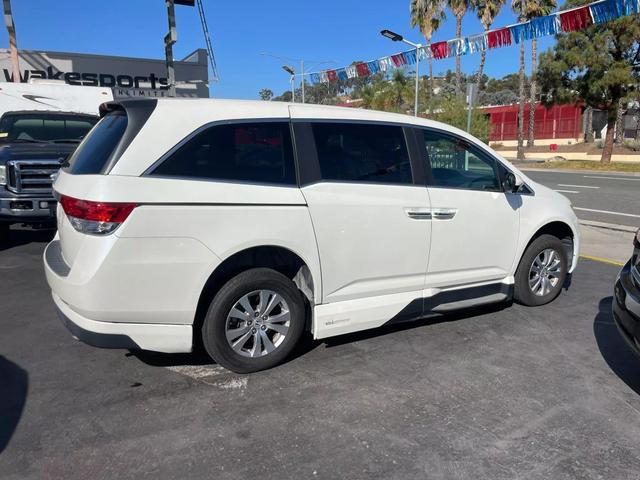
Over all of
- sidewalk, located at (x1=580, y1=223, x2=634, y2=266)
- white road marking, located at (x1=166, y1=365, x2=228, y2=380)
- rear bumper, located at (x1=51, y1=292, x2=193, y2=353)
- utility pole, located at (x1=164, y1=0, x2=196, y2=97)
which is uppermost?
utility pole, located at (x1=164, y1=0, x2=196, y2=97)

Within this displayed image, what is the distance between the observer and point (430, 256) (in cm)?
432

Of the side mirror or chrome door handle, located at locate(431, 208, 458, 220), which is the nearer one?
chrome door handle, located at locate(431, 208, 458, 220)

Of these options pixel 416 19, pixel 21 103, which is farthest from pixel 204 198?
pixel 416 19

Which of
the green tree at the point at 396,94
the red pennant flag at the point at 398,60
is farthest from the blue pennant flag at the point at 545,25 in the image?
the green tree at the point at 396,94

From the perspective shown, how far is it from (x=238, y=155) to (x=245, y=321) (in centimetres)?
113

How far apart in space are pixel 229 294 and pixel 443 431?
5.12 feet

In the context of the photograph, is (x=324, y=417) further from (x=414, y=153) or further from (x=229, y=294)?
(x=414, y=153)

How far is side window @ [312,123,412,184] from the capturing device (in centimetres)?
392

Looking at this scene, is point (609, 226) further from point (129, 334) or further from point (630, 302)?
point (129, 334)

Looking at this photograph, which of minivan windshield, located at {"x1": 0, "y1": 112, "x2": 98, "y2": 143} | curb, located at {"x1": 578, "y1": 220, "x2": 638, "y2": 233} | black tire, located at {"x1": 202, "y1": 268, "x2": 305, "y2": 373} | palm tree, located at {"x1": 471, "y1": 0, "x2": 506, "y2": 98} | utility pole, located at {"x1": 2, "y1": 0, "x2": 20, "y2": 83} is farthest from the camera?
palm tree, located at {"x1": 471, "y1": 0, "x2": 506, "y2": 98}

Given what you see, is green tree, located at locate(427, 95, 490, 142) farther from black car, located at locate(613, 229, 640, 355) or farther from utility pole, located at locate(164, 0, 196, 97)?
black car, located at locate(613, 229, 640, 355)

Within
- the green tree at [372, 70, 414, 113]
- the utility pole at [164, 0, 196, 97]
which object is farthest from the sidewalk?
the green tree at [372, 70, 414, 113]

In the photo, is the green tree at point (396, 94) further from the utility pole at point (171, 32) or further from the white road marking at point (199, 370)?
the white road marking at point (199, 370)

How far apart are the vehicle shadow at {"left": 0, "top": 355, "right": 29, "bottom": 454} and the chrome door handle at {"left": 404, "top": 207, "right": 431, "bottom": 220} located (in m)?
2.94
